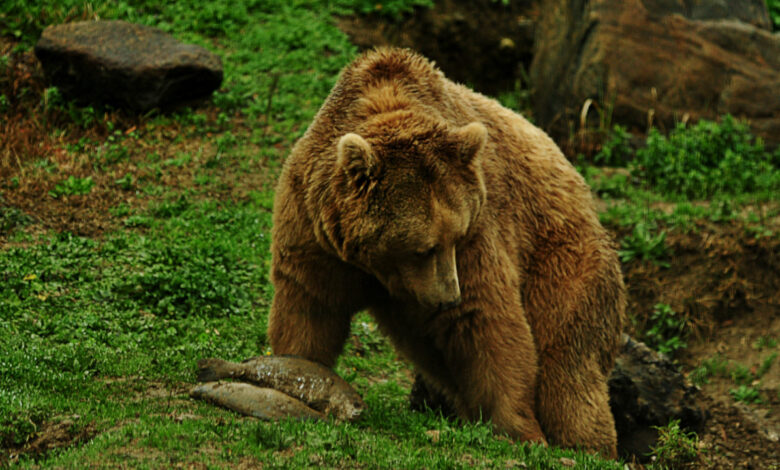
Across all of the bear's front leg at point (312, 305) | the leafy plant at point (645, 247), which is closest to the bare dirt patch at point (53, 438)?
the bear's front leg at point (312, 305)

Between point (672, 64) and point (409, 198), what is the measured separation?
8.93m

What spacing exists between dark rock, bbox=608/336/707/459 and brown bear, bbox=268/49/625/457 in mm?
1416

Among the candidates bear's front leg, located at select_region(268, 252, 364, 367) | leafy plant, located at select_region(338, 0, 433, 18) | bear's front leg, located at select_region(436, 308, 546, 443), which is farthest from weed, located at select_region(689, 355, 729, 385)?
leafy plant, located at select_region(338, 0, 433, 18)

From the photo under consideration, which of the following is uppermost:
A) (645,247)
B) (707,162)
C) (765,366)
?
(707,162)

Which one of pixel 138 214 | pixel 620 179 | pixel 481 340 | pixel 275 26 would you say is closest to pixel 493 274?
pixel 481 340

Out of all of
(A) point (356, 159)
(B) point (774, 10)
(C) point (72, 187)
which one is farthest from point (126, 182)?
Answer: (B) point (774, 10)

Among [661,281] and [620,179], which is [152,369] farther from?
[620,179]

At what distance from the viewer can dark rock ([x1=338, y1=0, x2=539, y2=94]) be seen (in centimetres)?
1425

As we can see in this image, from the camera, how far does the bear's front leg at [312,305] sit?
17.4 ft

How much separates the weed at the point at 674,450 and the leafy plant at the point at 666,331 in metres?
2.25

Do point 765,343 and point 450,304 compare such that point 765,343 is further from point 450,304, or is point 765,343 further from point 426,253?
point 426,253

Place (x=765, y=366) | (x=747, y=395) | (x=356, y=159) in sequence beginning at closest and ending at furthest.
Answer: (x=356, y=159) < (x=747, y=395) < (x=765, y=366)

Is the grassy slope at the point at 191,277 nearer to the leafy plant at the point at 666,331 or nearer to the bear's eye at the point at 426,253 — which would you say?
the leafy plant at the point at 666,331

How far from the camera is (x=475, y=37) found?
1462 cm
